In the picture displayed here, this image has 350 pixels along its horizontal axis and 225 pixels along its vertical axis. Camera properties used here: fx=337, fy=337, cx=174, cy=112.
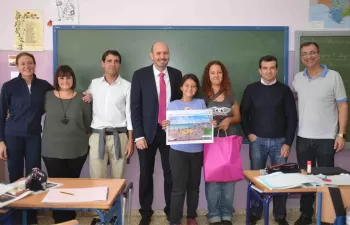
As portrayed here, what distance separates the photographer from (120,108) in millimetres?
3320

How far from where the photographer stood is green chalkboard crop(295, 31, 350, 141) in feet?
12.6

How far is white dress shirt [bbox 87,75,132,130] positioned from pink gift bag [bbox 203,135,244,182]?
2.81 feet

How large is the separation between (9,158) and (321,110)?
10.2ft

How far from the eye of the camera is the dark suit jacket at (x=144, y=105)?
321 centimetres

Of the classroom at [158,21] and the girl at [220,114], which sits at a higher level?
the classroom at [158,21]

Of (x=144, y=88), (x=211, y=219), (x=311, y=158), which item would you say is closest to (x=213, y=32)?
(x=144, y=88)

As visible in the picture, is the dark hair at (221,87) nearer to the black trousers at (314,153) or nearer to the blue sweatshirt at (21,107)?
the black trousers at (314,153)

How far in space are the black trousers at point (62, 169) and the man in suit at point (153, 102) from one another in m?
0.61

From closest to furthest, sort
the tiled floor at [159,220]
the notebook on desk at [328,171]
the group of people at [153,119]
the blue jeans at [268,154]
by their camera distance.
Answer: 1. the notebook on desk at [328,171]
2. the group of people at [153,119]
3. the blue jeans at [268,154]
4. the tiled floor at [159,220]

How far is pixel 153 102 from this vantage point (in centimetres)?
322

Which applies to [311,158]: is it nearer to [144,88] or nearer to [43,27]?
[144,88]

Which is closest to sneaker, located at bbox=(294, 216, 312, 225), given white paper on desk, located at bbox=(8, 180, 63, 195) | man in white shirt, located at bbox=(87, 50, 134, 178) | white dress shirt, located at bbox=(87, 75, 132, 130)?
man in white shirt, located at bbox=(87, 50, 134, 178)

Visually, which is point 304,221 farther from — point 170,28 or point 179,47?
point 170,28

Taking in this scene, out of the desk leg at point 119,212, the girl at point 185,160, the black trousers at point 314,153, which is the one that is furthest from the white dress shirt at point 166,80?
the black trousers at point 314,153
